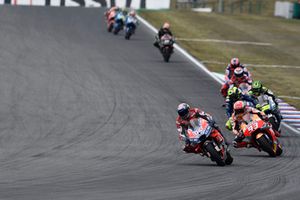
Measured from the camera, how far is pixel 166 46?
1634 inches

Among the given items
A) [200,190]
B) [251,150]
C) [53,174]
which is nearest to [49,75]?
[251,150]

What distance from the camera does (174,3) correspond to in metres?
82.2

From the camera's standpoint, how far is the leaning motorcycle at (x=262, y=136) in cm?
2191

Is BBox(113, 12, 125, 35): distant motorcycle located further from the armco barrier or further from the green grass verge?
the armco barrier

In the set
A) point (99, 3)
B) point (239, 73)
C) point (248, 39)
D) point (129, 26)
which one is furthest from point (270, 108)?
point (99, 3)

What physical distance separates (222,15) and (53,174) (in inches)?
1879

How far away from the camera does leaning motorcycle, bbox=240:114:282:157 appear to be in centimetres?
2191

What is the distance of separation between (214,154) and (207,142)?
1.04 feet

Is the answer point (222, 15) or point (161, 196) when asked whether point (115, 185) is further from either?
point (222, 15)

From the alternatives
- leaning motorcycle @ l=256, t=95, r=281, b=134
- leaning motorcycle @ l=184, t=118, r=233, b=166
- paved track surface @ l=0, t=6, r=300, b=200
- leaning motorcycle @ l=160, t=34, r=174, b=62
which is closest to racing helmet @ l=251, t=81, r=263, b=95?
leaning motorcycle @ l=256, t=95, r=281, b=134

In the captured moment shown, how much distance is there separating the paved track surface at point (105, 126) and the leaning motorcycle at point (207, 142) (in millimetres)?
302

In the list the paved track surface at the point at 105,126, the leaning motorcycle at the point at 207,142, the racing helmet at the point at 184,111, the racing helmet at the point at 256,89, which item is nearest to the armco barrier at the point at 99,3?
the paved track surface at the point at 105,126

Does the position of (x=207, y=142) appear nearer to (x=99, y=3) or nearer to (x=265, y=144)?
(x=265, y=144)

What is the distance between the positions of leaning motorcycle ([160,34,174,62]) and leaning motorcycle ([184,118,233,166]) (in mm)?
20385
